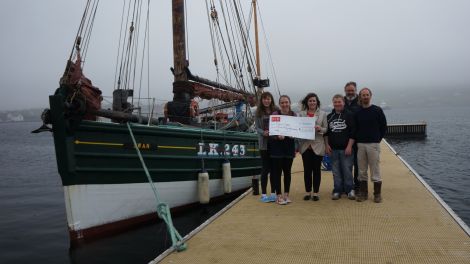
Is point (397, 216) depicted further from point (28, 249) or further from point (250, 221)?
point (28, 249)

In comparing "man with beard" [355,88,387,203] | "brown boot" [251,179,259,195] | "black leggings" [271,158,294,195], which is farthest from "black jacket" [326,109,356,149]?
"brown boot" [251,179,259,195]

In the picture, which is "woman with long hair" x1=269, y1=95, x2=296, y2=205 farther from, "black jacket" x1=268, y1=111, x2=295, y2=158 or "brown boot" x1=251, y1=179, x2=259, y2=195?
"brown boot" x1=251, y1=179, x2=259, y2=195

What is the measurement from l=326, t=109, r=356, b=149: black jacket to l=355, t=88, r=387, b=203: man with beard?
0.10 m

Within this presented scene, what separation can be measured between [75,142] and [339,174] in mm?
4391

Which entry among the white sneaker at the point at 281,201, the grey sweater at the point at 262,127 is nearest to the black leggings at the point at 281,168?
the white sneaker at the point at 281,201

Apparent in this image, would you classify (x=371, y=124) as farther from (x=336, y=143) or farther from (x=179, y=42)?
(x=179, y=42)

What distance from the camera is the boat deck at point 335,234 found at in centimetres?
433

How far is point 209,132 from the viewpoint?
9.27 meters

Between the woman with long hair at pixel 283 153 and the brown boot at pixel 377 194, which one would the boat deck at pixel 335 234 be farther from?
the woman with long hair at pixel 283 153

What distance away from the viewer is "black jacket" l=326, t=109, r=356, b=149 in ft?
21.3

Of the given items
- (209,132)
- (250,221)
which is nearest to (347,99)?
(250,221)

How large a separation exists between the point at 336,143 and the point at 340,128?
0.83 ft

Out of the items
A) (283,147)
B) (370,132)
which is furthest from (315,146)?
(370,132)

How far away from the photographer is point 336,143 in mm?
6625
